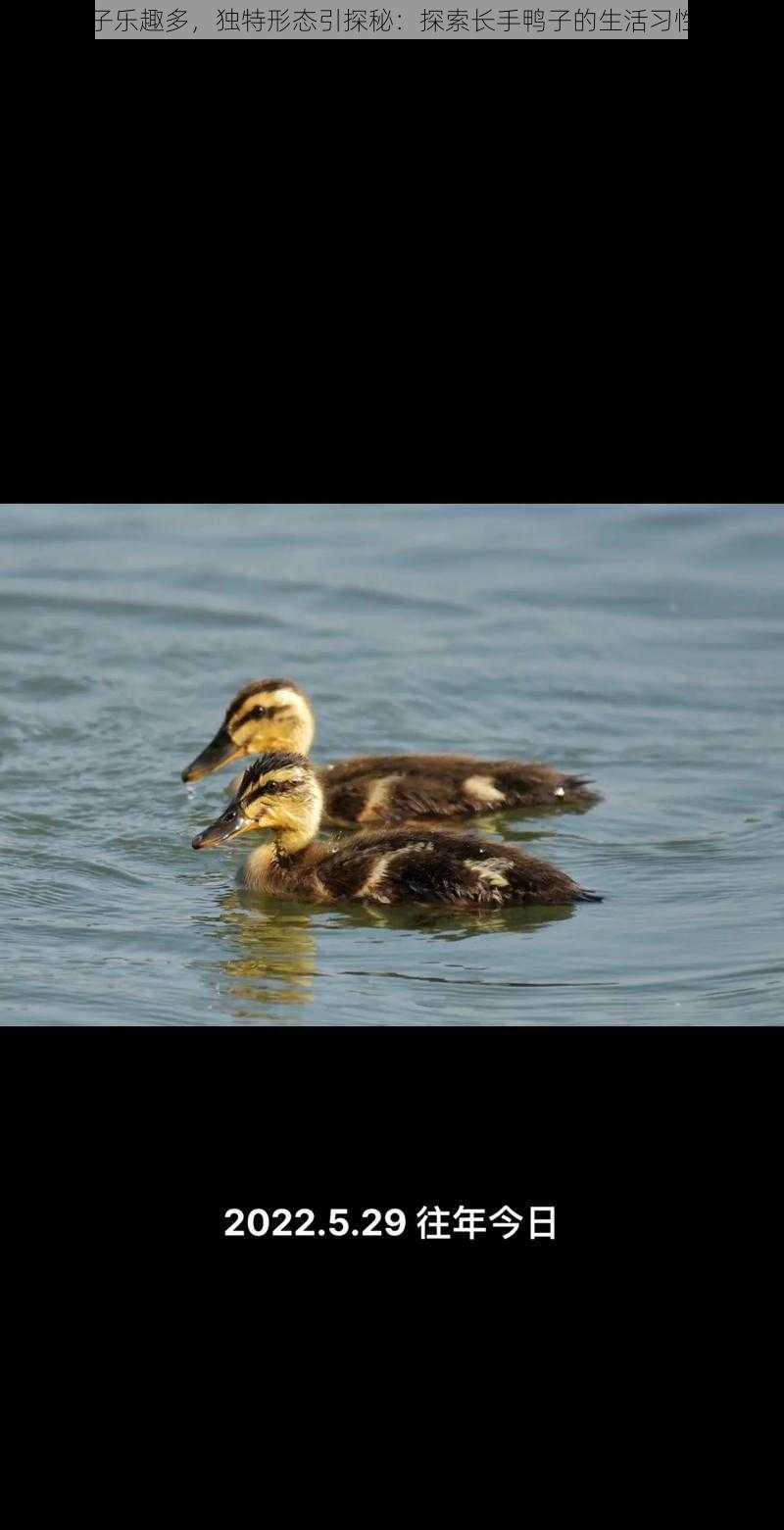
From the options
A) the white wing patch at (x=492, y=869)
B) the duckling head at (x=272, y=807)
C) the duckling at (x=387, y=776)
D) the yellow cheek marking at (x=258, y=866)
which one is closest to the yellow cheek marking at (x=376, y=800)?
the duckling at (x=387, y=776)

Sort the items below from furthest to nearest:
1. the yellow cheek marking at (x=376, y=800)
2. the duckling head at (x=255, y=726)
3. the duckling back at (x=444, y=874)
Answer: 1. the duckling head at (x=255, y=726)
2. the yellow cheek marking at (x=376, y=800)
3. the duckling back at (x=444, y=874)

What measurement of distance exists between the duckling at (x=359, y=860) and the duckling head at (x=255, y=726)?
0.69 m

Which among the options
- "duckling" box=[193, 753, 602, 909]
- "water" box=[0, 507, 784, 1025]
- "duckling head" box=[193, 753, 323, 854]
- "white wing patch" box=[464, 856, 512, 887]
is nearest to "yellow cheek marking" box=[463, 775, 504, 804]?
"water" box=[0, 507, 784, 1025]

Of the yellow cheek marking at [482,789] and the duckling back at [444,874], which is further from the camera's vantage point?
the yellow cheek marking at [482,789]

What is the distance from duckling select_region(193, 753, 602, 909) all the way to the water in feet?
0.25

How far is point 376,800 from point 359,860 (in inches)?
32.6

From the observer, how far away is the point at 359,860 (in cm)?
716

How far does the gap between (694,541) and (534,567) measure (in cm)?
109

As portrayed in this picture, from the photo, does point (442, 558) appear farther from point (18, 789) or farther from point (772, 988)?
point (772, 988)

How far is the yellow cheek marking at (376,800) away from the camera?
7965 mm

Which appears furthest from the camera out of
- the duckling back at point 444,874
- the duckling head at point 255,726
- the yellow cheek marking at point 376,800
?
the duckling head at point 255,726

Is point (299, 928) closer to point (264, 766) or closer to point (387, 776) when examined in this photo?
point (264, 766)

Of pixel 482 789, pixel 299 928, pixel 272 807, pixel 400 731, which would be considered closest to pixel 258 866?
pixel 272 807

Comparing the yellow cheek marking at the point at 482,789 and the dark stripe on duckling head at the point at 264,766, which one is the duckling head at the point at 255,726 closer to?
the yellow cheek marking at the point at 482,789
